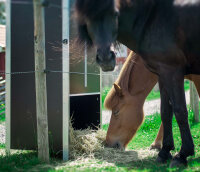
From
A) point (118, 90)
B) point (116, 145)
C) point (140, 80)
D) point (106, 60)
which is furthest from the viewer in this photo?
point (140, 80)

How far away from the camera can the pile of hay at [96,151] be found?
4805 mm

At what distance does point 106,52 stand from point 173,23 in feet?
3.19

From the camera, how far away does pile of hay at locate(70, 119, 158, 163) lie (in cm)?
480

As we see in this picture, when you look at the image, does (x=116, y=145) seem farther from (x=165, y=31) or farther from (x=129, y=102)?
(x=165, y=31)

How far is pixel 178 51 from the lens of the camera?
12.4 feet

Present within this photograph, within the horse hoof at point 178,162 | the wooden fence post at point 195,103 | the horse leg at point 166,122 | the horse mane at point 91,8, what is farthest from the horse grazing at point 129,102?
the wooden fence post at point 195,103

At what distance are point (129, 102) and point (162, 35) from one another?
1.95m

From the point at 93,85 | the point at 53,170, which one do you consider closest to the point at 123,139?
the point at 93,85

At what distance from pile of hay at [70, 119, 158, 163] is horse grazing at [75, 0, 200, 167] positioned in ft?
3.61

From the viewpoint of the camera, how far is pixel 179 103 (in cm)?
377

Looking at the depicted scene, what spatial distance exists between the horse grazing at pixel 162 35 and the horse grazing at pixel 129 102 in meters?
1.58

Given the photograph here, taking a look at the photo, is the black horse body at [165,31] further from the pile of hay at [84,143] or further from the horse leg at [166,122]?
the pile of hay at [84,143]

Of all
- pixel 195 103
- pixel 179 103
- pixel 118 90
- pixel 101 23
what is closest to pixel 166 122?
pixel 179 103

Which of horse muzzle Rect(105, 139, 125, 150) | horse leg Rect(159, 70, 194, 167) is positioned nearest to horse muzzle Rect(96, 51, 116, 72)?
horse leg Rect(159, 70, 194, 167)
